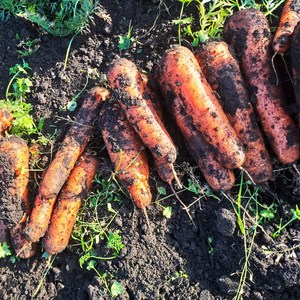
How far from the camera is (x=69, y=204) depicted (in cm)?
308

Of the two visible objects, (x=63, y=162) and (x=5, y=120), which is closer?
(x=63, y=162)

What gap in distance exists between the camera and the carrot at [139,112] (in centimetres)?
287

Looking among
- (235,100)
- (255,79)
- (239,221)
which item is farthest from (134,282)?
(255,79)

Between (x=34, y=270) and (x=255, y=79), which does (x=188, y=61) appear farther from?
(x=34, y=270)

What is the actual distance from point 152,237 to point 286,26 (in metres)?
1.79

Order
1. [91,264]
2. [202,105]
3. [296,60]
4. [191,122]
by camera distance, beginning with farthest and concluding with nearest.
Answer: [91,264], [191,122], [202,105], [296,60]

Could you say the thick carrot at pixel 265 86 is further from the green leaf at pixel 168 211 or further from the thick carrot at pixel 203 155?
the green leaf at pixel 168 211

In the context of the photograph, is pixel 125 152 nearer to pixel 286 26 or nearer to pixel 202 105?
pixel 202 105

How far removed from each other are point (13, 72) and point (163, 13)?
1357 mm

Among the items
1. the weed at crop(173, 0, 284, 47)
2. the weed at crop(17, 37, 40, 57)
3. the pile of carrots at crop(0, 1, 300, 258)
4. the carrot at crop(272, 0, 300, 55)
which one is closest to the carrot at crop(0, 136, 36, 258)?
the pile of carrots at crop(0, 1, 300, 258)

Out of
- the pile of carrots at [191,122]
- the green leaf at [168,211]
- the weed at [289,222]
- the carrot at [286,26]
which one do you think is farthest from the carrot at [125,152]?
the carrot at [286,26]

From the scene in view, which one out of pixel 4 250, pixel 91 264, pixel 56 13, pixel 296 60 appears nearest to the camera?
pixel 296 60

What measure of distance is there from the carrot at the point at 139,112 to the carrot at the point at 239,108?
0.50 meters

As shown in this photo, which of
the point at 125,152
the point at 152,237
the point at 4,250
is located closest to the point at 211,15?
the point at 125,152
